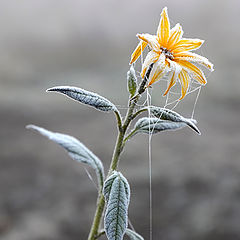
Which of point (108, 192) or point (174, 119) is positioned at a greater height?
point (174, 119)

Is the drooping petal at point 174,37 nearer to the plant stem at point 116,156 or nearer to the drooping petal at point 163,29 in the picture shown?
the drooping petal at point 163,29

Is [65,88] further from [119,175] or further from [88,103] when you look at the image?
[119,175]

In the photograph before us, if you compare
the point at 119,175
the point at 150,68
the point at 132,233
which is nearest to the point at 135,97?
the point at 150,68

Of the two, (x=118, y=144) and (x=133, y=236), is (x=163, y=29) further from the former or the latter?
(x=133, y=236)

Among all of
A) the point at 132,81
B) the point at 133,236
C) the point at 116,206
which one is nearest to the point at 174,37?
the point at 132,81

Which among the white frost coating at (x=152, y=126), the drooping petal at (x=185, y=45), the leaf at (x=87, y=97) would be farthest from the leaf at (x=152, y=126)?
the drooping petal at (x=185, y=45)

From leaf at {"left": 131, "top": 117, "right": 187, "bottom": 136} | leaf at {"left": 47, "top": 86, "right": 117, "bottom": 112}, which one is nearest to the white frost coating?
leaf at {"left": 131, "top": 117, "right": 187, "bottom": 136}
